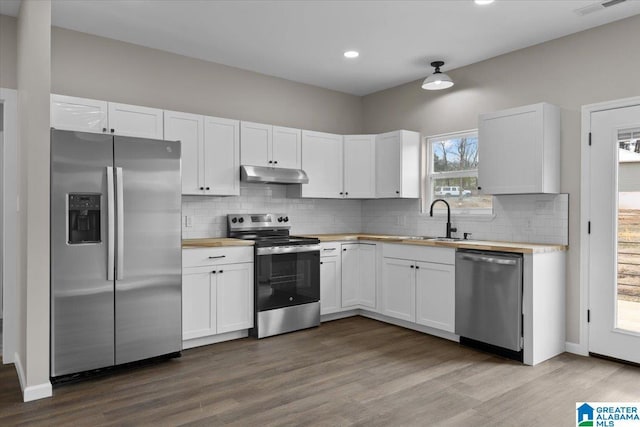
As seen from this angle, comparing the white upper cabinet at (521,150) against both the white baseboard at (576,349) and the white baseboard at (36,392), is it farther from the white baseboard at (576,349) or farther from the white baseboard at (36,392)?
the white baseboard at (36,392)

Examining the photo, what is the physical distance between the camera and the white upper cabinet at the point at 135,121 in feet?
12.9

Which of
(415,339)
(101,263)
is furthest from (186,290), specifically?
(415,339)

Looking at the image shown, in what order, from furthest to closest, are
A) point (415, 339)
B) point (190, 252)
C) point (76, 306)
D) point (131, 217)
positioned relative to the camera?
1. point (415, 339)
2. point (190, 252)
3. point (131, 217)
4. point (76, 306)

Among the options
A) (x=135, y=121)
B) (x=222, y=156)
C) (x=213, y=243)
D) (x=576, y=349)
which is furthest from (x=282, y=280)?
(x=576, y=349)

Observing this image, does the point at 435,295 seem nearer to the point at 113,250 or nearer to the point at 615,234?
the point at 615,234

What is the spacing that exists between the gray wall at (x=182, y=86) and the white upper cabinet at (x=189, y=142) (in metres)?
0.40

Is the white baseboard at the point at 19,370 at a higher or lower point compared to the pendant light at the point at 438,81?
lower

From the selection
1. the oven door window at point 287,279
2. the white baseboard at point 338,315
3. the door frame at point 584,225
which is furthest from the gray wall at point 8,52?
the door frame at point 584,225

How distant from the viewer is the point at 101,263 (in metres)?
3.29

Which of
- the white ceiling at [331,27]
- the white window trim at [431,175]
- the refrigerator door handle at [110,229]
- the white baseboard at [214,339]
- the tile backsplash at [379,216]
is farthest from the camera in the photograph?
the white window trim at [431,175]

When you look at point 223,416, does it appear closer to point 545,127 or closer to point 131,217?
point 131,217

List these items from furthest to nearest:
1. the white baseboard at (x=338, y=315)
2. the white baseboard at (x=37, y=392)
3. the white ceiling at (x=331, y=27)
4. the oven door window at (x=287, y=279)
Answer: the white baseboard at (x=338, y=315), the oven door window at (x=287, y=279), the white ceiling at (x=331, y=27), the white baseboard at (x=37, y=392)

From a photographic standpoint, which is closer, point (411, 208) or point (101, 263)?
point (101, 263)

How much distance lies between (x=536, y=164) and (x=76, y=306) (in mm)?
3873
